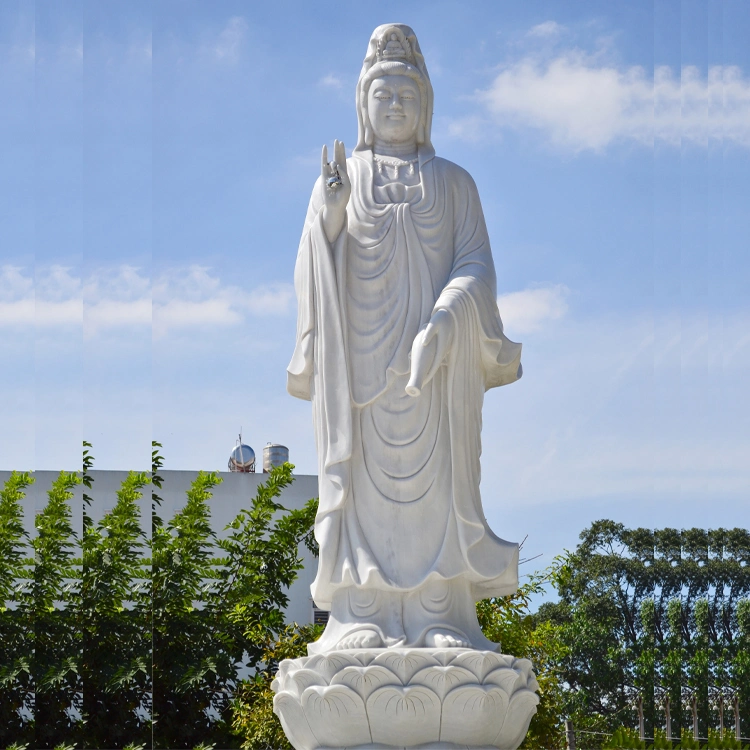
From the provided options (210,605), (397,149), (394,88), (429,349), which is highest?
(394,88)

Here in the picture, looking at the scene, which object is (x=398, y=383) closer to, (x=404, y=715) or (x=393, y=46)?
(x=404, y=715)

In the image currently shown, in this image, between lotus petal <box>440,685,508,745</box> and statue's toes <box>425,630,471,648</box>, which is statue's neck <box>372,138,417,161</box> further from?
lotus petal <box>440,685,508,745</box>

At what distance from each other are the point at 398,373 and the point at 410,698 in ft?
5.22

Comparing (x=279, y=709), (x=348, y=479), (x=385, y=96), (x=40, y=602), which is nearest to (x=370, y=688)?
(x=279, y=709)

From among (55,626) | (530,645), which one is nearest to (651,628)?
(530,645)

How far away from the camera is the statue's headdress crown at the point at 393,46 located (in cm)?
589

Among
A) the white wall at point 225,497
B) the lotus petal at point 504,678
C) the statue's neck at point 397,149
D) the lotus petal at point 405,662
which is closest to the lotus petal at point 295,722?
the lotus petal at point 405,662

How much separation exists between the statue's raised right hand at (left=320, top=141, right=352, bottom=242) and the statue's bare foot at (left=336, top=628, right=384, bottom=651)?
2050mm

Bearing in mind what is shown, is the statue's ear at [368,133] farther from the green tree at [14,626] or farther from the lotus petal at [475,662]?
the green tree at [14,626]

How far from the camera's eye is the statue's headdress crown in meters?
5.89

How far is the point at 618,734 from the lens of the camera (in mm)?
7375

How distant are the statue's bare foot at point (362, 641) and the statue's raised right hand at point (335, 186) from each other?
205 cm

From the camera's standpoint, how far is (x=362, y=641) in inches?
202

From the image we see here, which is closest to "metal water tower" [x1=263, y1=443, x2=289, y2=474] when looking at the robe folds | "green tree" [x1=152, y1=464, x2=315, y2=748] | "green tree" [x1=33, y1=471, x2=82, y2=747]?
"green tree" [x1=152, y1=464, x2=315, y2=748]
